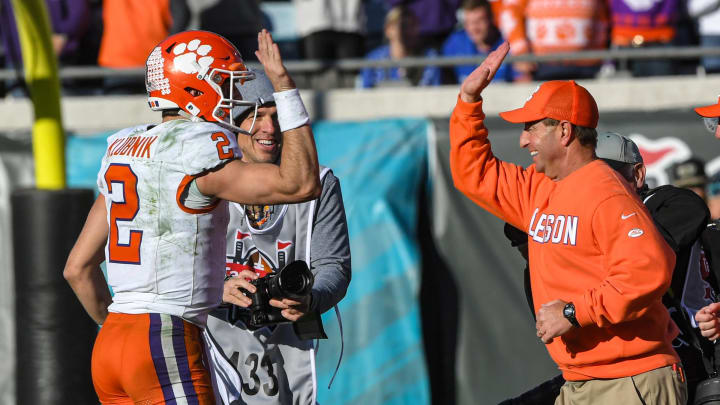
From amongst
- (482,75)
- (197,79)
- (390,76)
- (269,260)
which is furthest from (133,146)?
(390,76)

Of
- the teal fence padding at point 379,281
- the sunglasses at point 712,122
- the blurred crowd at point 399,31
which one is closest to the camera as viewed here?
the sunglasses at point 712,122

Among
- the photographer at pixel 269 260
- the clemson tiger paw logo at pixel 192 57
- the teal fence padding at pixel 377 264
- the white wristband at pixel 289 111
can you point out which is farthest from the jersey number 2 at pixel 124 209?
the teal fence padding at pixel 377 264

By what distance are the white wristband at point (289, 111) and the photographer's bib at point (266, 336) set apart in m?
0.93

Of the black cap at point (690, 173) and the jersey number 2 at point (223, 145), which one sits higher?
the jersey number 2 at point (223, 145)

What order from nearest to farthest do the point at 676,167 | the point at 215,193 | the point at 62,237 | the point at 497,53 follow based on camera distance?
the point at 215,193, the point at 497,53, the point at 62,237, the point at 676,167

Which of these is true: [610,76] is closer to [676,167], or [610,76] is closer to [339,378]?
[676,167]

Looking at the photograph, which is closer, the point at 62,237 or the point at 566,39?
the point at 62,237

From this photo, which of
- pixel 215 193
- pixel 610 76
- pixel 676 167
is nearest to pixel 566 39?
pixel 610 76

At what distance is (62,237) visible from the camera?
517 centimetres

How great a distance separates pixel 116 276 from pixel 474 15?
17.9 ft

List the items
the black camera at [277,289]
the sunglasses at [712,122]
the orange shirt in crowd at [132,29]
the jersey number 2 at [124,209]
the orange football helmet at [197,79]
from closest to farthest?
the jersey number 2 at [124,209]
the orange football helmet at [197,79]
the black camera at [277,289]
the sunglasses at [712,122]
the orange shirt in crowd at [132,29]

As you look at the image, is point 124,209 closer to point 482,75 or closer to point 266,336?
point 266,336

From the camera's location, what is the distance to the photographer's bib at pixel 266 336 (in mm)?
4629

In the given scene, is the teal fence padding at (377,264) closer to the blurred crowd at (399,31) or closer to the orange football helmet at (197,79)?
the blurred crowd at (399,31)
